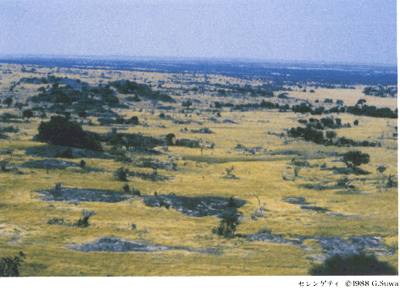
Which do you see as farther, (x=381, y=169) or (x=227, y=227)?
(x=381, y=169)

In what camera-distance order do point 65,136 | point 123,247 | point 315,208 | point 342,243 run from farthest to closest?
point 65,136 < point 315,208 < point 342,243 < point 123,247

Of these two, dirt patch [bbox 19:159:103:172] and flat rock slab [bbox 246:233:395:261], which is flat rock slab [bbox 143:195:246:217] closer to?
flat rock slab [bbox 246:233:395:261]

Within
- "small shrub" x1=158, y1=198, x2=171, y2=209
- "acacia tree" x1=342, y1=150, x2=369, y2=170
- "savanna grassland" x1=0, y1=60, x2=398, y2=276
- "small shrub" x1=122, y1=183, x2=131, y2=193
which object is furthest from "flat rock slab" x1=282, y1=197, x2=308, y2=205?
"acacia tree" x1=342, y1=150, x2=369, y2=170

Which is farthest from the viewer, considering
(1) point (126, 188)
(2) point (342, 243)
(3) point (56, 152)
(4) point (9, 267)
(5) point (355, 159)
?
(5) point (355, 159)

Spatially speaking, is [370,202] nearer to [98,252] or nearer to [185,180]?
[185,180]

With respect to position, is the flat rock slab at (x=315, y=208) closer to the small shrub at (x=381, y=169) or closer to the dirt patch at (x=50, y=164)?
the small shrub at (x=381, y=169)

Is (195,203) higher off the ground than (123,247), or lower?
lower

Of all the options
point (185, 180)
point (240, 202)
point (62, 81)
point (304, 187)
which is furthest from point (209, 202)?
point (62, 81)

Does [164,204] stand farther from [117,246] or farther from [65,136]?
[65,136]

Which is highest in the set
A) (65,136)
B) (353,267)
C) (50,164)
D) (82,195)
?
(65,136)

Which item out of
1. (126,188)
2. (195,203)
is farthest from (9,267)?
(126,188)
